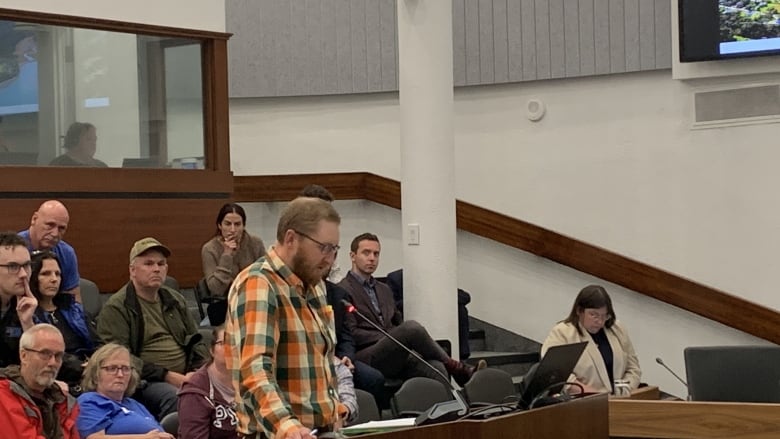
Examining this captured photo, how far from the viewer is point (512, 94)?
8.52m

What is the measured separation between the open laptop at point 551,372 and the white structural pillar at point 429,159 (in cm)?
305

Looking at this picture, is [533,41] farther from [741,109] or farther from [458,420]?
[458,420]

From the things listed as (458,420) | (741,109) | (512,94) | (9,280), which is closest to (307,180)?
(512,94)

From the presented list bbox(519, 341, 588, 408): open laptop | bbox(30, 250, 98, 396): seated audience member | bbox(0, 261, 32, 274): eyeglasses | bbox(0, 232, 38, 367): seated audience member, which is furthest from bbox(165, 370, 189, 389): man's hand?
bbox(519, 341, 588, 408): open laptop

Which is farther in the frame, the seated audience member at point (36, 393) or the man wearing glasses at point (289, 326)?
the seated audience member at point (36, 393)

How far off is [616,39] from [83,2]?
11.1 feet

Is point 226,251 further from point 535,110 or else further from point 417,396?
point 535,110

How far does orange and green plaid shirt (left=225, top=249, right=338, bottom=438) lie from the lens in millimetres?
2824

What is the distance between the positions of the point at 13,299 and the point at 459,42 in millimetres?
4479

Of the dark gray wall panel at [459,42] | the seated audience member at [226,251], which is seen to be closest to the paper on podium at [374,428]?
the seated audience member at [226,251]

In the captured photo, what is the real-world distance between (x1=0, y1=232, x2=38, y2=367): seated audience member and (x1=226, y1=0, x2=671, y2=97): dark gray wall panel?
159 inches

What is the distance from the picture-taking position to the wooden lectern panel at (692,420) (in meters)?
4.27

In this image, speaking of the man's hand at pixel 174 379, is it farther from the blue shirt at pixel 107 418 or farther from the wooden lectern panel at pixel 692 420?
the wooden lectern panel at pixel 692 420

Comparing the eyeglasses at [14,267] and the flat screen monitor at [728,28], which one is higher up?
the flat screen monitor at [728,28]
